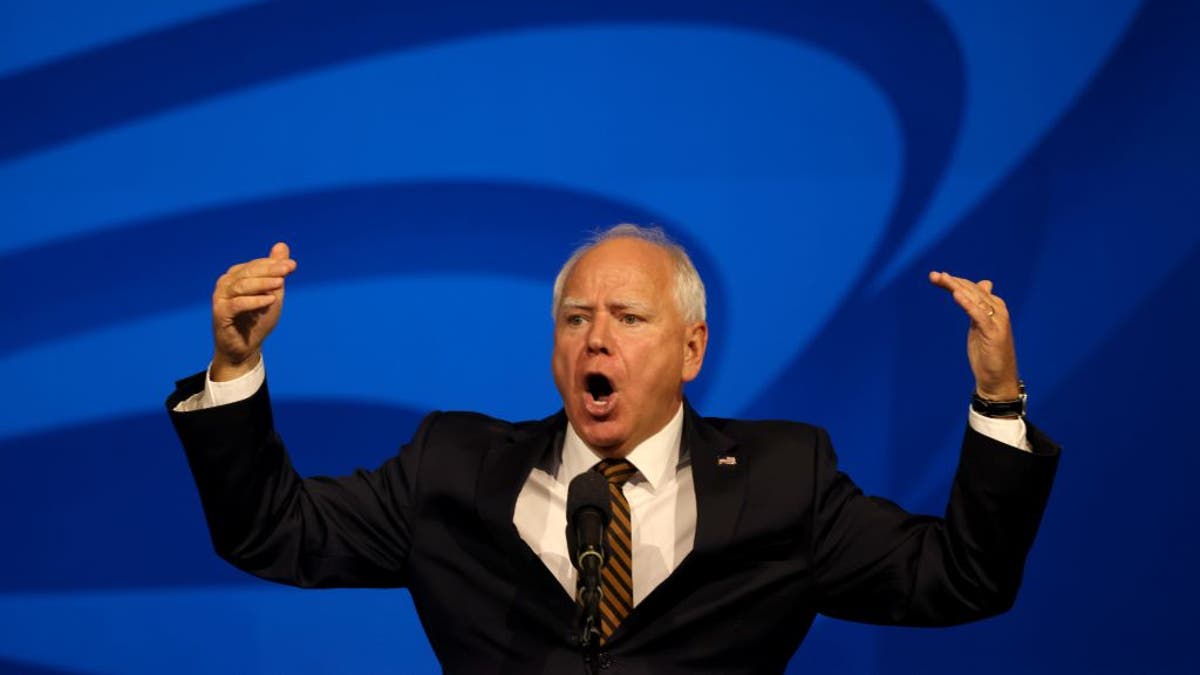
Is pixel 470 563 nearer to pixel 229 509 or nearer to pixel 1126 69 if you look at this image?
pixel 229 509

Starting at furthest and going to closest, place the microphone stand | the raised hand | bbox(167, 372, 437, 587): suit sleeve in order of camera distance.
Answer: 1. bbox(167, 372, 437, 587): suit sleeve
2. the raised hand
3. the microphone stand

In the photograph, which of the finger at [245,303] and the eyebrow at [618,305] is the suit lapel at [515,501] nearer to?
the eyebrow at [618,305]

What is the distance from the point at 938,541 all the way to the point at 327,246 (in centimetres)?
167

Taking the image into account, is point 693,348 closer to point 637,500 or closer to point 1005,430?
point 637,500

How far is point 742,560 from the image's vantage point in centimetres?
243

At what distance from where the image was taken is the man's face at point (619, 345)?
254cm

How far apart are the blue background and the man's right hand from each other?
3.32 ft

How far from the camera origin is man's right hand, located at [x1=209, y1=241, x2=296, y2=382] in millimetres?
2230

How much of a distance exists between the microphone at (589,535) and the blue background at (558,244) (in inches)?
55.0

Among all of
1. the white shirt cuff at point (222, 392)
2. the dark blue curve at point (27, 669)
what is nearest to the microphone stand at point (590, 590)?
the white shirt cuff at point (222, 392)

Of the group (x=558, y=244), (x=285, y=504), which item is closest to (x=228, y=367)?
(x=285, y=504)

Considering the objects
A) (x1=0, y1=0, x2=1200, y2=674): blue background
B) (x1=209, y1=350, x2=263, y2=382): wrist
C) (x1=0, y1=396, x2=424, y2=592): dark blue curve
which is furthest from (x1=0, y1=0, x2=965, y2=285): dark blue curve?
(x1=209, y1=350, x2=263, y2=382): wrist

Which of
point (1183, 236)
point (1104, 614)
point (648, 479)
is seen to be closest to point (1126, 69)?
point (1183, 236)

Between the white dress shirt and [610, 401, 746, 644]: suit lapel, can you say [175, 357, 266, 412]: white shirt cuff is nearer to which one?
the white dress shirt
